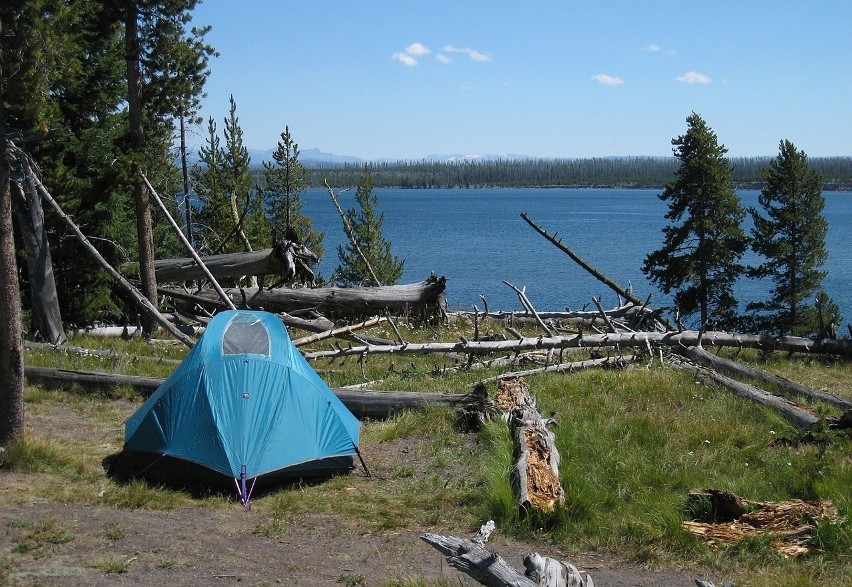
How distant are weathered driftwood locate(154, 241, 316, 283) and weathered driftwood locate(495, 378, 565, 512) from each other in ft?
31.1

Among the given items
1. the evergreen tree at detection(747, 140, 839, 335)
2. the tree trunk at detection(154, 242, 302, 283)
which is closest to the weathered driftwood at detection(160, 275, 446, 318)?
the tree trunk at detection(154, 242, 302, 283)

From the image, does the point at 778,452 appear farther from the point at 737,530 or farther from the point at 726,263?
the point at 726,263

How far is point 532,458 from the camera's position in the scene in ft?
27.0

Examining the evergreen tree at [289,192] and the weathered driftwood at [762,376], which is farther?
the evergreen tree at [289,192]

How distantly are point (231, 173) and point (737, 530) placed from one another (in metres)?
37.1

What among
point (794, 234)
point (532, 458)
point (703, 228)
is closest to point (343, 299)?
point (532, 458)

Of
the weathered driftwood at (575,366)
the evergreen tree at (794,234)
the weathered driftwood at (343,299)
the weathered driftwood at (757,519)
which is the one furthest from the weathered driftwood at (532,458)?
the evergreen tree at (794,234)

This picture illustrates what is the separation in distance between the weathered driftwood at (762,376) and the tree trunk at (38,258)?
11.7 meters

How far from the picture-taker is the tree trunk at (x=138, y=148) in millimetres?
15812

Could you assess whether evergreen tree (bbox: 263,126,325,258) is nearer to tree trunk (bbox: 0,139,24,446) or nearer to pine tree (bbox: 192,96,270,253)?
pine tree (bbox: 192,96,270,253)

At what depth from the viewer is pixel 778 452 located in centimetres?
909

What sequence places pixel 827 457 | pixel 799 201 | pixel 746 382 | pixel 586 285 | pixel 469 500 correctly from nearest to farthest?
pixel 469 500 → pixel 827 457 → pixel 746 382 → pixel 799 201 → pixel 586 285

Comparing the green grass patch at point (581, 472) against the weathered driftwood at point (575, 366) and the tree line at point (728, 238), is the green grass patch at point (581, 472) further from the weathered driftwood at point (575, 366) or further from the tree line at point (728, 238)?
the tree line at point (728, 238)

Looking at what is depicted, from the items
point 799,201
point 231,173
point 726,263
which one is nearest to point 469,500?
point 726,263
